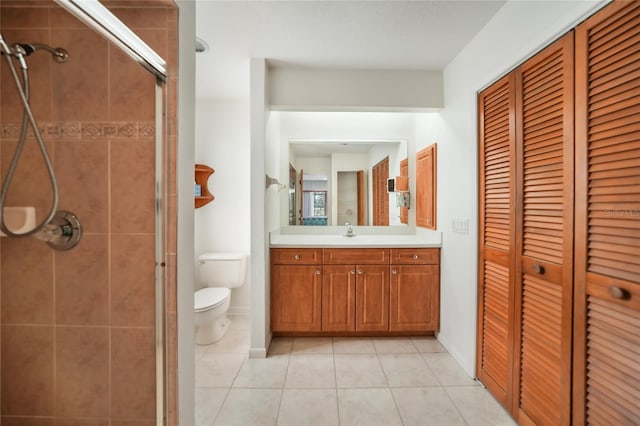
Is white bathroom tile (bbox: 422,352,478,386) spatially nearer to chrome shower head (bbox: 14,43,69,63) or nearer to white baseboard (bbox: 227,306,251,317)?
white baseboard (bbox: 227,306,251,317)

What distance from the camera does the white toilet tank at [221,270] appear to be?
2689 mm

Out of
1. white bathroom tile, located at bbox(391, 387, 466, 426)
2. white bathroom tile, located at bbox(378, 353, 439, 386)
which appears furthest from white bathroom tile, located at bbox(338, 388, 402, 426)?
white bathroom tile, located at bbox(378, 353, 439, 386)

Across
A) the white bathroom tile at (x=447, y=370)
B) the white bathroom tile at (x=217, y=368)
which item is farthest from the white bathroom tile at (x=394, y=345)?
the white bathroom tile at (x=217, y=368)

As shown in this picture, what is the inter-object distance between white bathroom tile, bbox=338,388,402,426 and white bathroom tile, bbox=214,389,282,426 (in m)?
0.40

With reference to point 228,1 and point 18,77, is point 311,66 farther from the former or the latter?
point 18,77

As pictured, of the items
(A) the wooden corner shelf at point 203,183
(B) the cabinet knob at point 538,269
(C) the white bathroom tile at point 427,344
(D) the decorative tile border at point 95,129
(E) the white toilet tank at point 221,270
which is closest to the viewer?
(D) the decorative tile border at point 95,129

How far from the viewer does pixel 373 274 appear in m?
2.41

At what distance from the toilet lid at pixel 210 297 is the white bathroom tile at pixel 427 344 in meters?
1.69

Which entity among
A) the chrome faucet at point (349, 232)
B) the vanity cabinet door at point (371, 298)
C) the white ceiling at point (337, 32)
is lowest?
the vanity cabinet door at point (371, 298)

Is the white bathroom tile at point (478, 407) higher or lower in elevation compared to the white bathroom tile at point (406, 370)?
lower

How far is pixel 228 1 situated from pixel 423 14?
1.14 meters

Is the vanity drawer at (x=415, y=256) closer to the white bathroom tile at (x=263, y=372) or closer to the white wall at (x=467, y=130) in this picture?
the white wall at (x=467, y=130)

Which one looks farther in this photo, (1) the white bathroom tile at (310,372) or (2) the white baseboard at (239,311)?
(2) the white baseboard at (239,311)

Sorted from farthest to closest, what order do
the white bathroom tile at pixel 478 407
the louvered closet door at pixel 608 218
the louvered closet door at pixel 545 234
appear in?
the white bathroom tile at pixel 478 407
the louvered closet door at pixel 545 234
the louvered closet door at pixel 608 218
